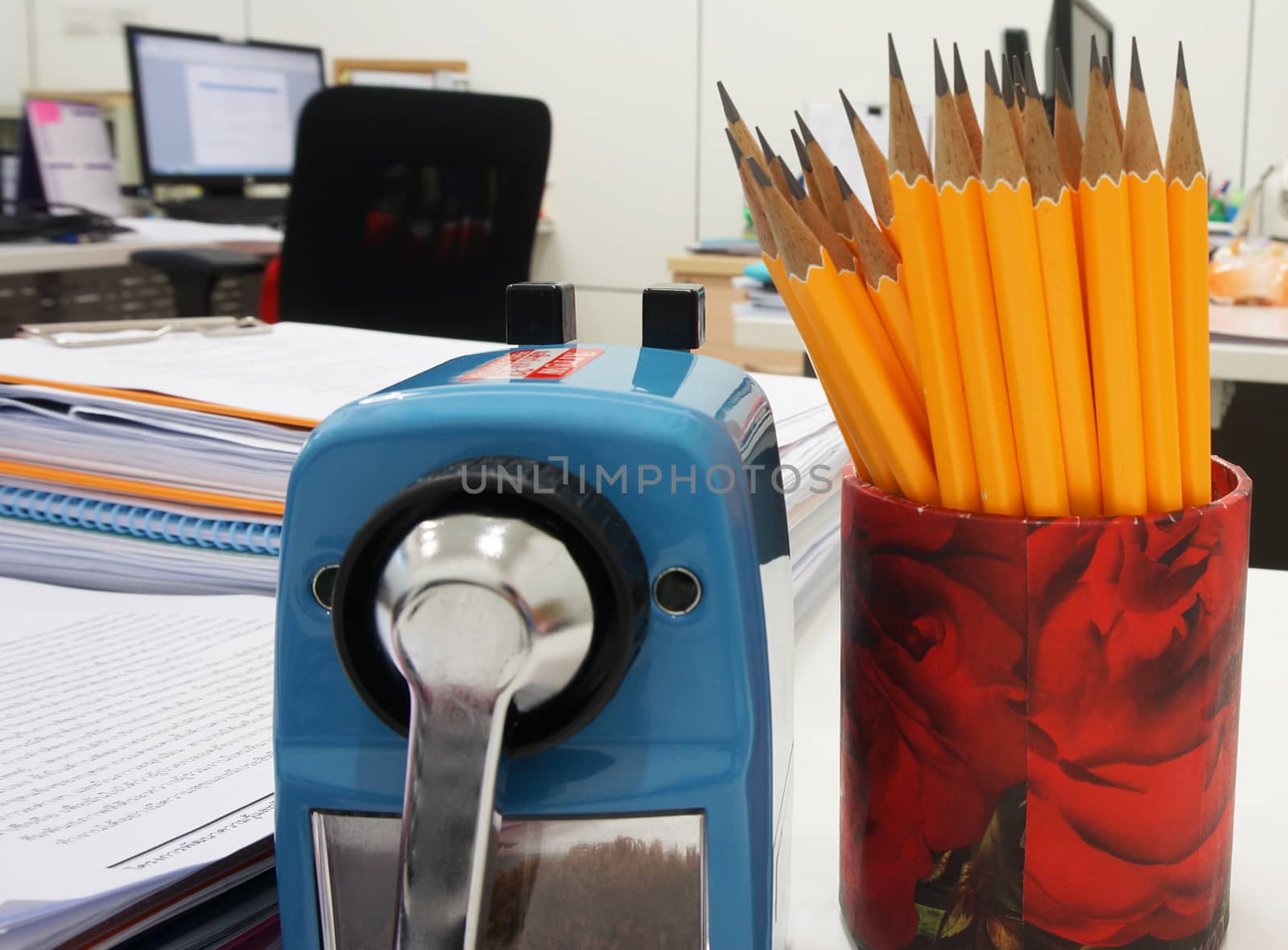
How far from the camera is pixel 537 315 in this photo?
0.31 m

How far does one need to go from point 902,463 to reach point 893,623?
1.4 inches

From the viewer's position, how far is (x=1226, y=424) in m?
1.68

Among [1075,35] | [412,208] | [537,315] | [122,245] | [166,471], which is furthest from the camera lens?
[122,245]

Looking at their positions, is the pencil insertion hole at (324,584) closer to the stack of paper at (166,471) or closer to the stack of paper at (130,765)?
the stack of paper at (130,765)

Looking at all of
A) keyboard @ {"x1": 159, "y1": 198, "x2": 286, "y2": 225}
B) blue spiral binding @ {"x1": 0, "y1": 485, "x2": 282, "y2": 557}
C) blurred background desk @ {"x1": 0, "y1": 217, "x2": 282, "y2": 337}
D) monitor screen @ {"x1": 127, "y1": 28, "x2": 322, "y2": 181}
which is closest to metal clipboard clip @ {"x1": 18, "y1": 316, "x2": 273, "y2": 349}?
blue spiral binding @ {"x1": 0, "y1": 485, "x2": 282, "y2": 557}

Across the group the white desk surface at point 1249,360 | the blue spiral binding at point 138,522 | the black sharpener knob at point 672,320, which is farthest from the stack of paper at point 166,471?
the white desk surface at point 1249,360

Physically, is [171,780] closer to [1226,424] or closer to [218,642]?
[218,642]

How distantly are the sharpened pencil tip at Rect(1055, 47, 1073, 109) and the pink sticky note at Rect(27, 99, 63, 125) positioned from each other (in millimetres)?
2743

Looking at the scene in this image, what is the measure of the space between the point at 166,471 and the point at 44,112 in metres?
2.46

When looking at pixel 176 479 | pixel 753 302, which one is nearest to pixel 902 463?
pixel 176 479

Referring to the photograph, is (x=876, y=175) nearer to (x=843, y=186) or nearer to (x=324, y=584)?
(x=843, y=186)

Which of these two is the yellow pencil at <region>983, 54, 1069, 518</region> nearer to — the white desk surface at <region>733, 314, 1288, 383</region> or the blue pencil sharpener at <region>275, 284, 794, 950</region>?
the blue pencil sharpener at <region>275, 284, 794, 950</region>

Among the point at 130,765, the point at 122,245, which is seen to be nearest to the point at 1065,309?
the point at 130,765

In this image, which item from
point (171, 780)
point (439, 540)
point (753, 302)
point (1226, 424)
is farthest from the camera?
point (1226, 424)
